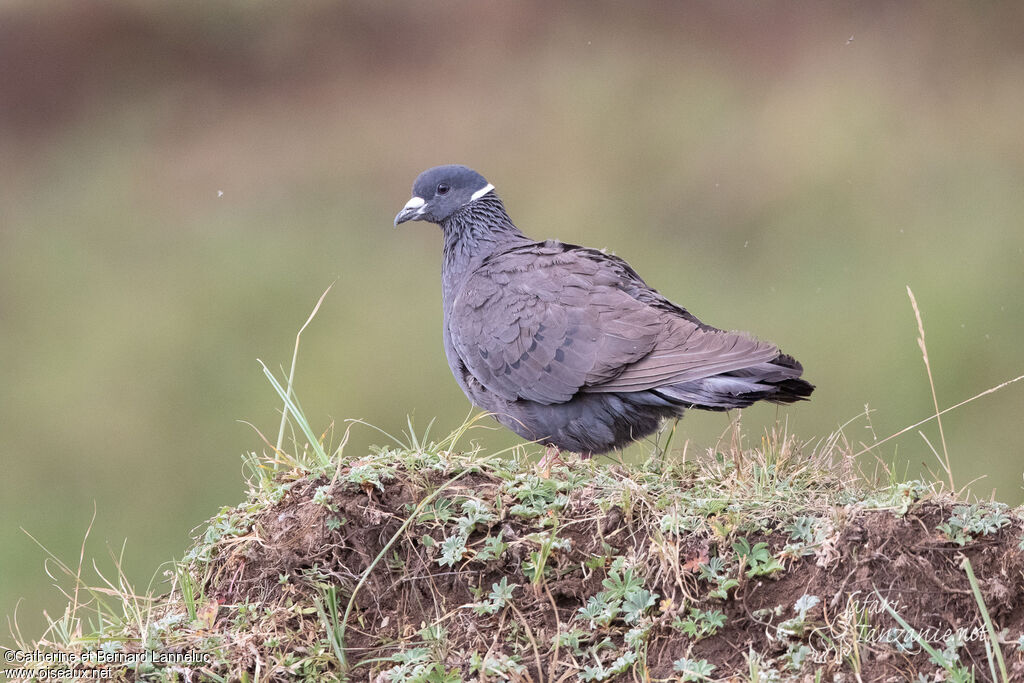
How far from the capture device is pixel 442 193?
497 centimetres

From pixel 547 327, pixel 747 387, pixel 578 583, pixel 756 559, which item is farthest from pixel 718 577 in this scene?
pixel 547 327

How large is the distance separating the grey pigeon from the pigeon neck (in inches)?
1.7

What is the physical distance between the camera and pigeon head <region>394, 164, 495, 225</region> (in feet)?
16.2

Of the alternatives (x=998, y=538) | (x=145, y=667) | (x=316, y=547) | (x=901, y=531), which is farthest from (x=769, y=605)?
(x=145, y=667)

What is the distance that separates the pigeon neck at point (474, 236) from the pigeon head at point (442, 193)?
41mm

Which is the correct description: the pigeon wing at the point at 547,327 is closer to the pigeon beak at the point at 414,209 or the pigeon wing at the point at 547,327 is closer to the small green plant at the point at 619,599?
the pigeon beak at the point at 414,209

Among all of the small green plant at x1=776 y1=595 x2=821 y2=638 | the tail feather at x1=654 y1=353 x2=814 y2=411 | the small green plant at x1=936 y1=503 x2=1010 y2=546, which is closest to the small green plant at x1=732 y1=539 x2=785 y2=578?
the small green plant at x1=776 y1=595 x2=821 y2=638

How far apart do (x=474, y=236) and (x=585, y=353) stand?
3.71 feet

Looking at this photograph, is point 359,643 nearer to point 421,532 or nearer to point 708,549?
point 421,532

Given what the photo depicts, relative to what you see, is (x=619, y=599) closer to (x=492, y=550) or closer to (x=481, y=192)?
(x=492, y=550)

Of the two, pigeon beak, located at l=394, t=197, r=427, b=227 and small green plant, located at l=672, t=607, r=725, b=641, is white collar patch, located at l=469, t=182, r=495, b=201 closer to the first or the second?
pigeon beak, located at l=394, t=197, r=427, b=227

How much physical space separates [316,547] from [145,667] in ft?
1.77

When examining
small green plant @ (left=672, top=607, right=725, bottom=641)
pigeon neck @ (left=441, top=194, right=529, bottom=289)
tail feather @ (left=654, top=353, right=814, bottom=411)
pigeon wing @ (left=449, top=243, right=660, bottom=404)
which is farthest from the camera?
pigeon neck @ (left=441, top=194, right=529, bottom=289)

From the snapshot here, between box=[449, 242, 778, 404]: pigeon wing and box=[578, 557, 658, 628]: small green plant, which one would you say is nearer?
box=[578, 557, 658, 628]: small green plant
